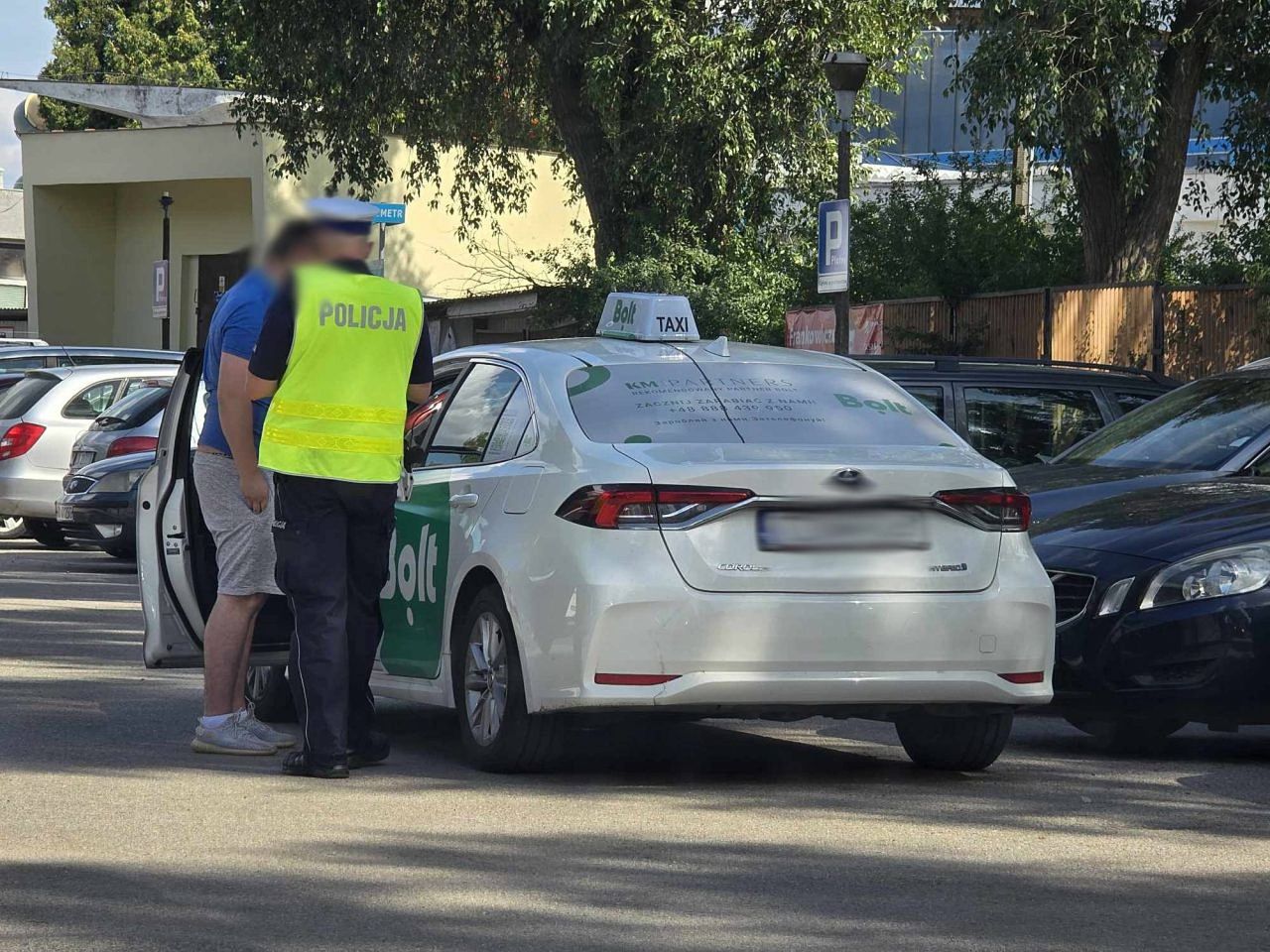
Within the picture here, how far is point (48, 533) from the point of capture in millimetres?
20500

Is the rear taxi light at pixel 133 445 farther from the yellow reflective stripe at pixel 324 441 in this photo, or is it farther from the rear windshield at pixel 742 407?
the yellow reflective stripe at pixel 324 441

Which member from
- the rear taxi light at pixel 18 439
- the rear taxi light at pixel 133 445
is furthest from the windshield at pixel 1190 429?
the rear taxi light at pixel 18 439

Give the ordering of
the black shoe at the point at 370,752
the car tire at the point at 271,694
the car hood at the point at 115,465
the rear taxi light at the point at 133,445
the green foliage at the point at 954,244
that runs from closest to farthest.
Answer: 1. the black shoe at the point at 370,752
2. the car tire at the point at 271,694
3. the car hood at the point at 115,465
4. the rear taxi light at the point at 133,445
5. the green foliage at the point at 954,244

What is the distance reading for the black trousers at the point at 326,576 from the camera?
700 centimetres

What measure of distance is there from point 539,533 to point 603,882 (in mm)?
1644

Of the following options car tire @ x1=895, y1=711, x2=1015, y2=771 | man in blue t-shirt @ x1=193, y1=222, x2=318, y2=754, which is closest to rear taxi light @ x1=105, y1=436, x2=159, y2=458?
man in blue t-shirt @ x1=193, y1=222, x2=318, y2=754

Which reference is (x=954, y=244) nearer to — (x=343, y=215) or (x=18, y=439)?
(x=18, y=439)

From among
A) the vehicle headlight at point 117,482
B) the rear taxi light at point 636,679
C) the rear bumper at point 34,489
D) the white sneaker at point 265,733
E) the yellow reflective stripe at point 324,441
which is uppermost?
the yellow reflective stripe at point 324,441

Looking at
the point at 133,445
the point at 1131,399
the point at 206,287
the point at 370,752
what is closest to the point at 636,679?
the point at 370,752

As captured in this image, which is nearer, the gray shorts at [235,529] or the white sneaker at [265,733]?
the gray shorts at [235,529]

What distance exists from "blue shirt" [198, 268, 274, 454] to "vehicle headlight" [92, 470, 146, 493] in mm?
10120

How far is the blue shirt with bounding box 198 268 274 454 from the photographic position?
23.6 feet

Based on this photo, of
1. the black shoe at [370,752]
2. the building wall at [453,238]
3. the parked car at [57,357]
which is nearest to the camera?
the black shoe at [370,752]

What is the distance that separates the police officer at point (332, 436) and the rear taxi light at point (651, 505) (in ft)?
2.72
